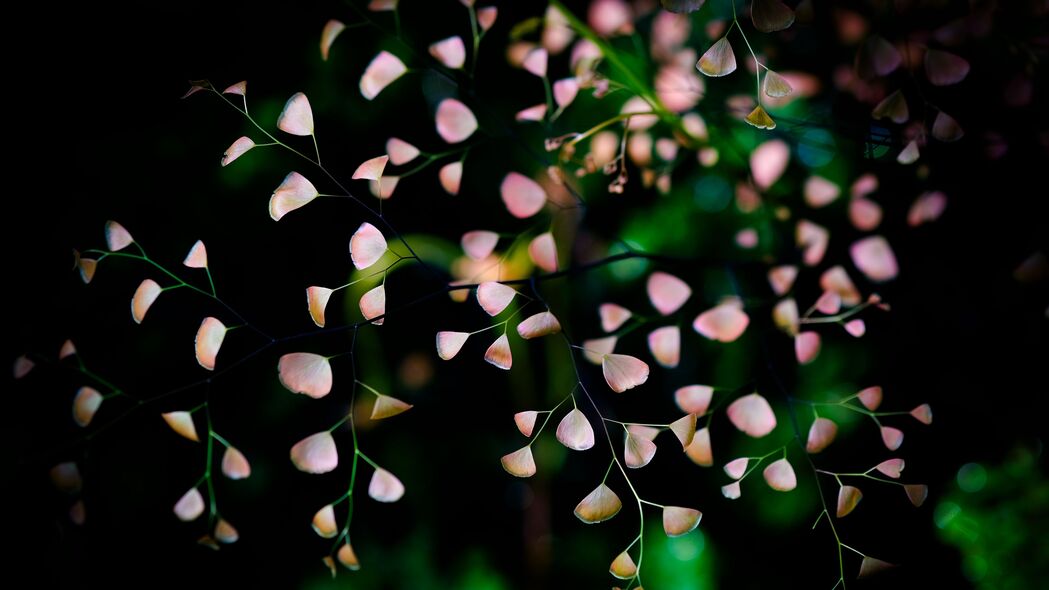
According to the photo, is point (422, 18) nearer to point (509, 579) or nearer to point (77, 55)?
point (77, 55)

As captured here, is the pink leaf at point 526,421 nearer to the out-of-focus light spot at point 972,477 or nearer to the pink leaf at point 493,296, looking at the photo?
the pink leaf at point 493,296

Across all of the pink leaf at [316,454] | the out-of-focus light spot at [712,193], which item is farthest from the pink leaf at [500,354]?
the out-of-focus light spot at [712,193]

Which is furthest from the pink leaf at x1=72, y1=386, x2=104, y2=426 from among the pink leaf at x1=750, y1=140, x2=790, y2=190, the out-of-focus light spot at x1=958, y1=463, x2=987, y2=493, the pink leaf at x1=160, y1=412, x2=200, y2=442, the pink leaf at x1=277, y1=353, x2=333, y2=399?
the out-of-focus light spot at x1=958, y1=463, x2=987, y2=493

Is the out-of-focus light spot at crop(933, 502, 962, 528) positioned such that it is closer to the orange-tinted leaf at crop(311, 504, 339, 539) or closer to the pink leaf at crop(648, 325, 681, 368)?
the pink leaf at crop(648, 325, 681, 368)

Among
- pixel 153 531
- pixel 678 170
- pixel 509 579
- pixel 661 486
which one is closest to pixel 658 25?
pixel 678 170

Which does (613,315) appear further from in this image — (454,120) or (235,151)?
(235,151)
